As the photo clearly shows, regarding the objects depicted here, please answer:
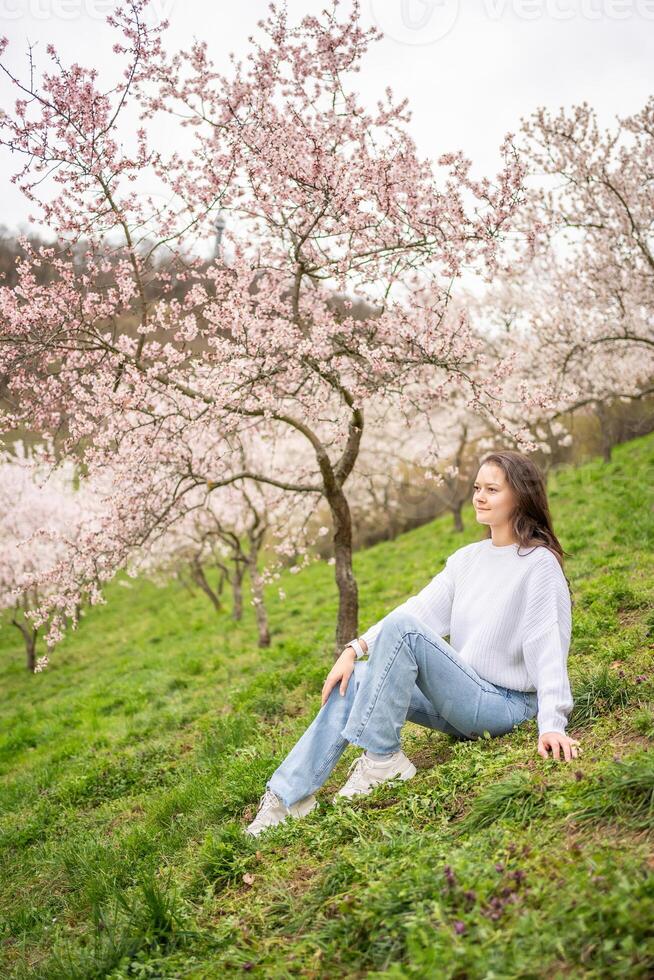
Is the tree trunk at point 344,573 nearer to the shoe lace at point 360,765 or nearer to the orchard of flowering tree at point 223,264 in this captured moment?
the orchard of flowering tree at point 223,264

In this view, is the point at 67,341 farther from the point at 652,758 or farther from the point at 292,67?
the point at 652,758

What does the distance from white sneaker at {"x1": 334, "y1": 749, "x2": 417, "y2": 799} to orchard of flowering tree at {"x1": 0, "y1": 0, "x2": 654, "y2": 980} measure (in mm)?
110

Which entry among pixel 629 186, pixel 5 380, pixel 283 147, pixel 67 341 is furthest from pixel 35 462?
pixel 629 186

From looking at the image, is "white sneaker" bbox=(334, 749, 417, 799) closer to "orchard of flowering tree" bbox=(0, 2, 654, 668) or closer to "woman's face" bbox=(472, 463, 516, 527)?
"woman's face" bbox=(472, 463, 516, 527)

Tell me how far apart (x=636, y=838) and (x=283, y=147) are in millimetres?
5734

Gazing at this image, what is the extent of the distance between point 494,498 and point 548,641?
32.0 inches

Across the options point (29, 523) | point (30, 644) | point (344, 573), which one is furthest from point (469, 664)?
point (29, 523)

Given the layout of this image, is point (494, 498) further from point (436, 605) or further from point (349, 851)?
point (349, 851)

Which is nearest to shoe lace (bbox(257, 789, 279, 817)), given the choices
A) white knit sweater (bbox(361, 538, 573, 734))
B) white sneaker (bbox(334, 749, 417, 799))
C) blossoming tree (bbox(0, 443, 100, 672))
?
white sneaker (bbox(334, 749, 417, 799))

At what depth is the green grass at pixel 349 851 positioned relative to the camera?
7.28 feet

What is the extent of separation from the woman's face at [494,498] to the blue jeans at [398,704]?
0.76 meters

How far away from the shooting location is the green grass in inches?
87.4

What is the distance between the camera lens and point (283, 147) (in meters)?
6.03

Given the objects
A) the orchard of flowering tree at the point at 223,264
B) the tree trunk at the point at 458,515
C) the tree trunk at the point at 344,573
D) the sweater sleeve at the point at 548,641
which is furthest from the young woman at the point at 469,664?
the tree trunk at the point at 458,515
